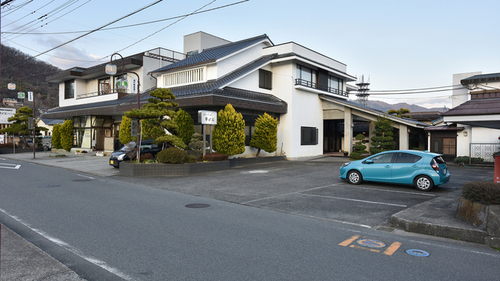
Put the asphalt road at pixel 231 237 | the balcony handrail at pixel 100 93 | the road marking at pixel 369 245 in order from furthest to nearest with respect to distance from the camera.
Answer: the balcony handrail at pixel 100 93 < the road marking at pixel 369 245 < the asphalt road at pixel 231 237

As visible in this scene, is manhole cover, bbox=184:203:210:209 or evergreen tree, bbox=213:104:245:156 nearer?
manhole cover, bbox=184:203:210:209

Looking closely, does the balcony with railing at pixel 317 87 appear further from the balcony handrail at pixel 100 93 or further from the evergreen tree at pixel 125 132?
the balcony handrail at pixel 100 93

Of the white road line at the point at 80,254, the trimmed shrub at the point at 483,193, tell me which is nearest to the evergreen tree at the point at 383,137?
the trimmed shrub at the point at 483,193

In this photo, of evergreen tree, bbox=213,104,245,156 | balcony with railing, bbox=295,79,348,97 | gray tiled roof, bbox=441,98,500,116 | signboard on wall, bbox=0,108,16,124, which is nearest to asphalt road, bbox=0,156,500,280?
gray tiled roof, bbox=441,98,500,116

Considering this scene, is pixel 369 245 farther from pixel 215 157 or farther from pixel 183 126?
pixel 183 126

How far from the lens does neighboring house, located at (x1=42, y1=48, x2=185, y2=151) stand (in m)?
27.9

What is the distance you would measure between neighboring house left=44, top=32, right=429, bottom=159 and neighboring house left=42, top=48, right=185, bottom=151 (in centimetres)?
49

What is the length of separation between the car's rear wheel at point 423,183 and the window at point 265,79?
14.6 metres

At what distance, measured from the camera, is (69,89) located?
117 feet

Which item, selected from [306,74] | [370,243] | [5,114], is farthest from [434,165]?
[5,114]

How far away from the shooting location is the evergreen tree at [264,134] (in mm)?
20750

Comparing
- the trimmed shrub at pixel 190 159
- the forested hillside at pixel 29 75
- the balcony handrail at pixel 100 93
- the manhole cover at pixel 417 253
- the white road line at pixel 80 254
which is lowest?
the manhole cover at pixel 417 253

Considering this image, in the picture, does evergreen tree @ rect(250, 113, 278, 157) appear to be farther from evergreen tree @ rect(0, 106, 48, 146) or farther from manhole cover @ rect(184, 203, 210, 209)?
evergreen tree @ rect(0, 106, 48, 146)

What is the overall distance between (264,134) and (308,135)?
6219 millimetres
